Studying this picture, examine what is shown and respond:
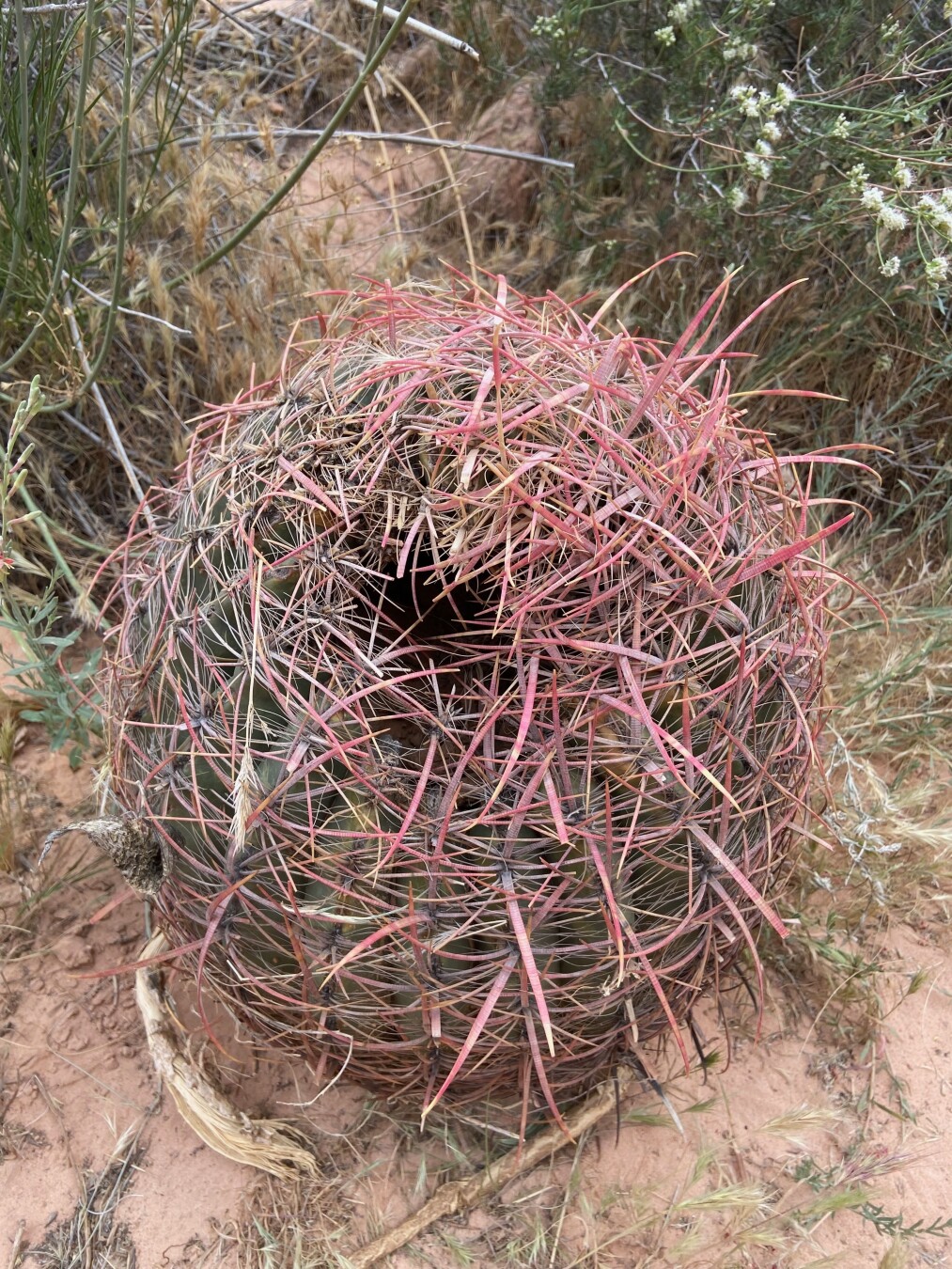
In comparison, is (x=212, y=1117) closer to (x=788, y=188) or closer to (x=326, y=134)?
(x=326, y=134)

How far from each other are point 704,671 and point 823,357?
149 cm

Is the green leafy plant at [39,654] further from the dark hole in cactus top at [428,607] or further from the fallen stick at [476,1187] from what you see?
the fallen stick at [476,1187]

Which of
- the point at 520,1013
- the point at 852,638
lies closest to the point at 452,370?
the point at 520,1013

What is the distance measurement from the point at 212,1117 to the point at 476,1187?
0.37 meters

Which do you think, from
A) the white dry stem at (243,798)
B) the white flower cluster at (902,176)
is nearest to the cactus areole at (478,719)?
the white dry stem at (243,798)

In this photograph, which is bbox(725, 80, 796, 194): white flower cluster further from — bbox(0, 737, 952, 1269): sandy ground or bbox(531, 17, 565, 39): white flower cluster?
bbox(0, 737, 952, 1269): sandy ground

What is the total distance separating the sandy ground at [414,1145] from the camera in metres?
1.34

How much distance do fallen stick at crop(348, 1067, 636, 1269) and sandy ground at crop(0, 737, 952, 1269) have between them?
0.03 m

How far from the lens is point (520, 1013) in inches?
39.3

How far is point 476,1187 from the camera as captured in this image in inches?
52.9

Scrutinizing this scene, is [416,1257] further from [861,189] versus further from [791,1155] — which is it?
[861,189]

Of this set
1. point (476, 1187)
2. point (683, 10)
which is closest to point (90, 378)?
point (683, 10)

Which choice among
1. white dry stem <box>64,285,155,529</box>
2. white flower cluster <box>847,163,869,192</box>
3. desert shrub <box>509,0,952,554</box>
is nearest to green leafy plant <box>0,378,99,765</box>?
white dry stem <box>64,285,155,529</box>

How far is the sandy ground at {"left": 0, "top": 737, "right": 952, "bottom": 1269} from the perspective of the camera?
1.34 metres
